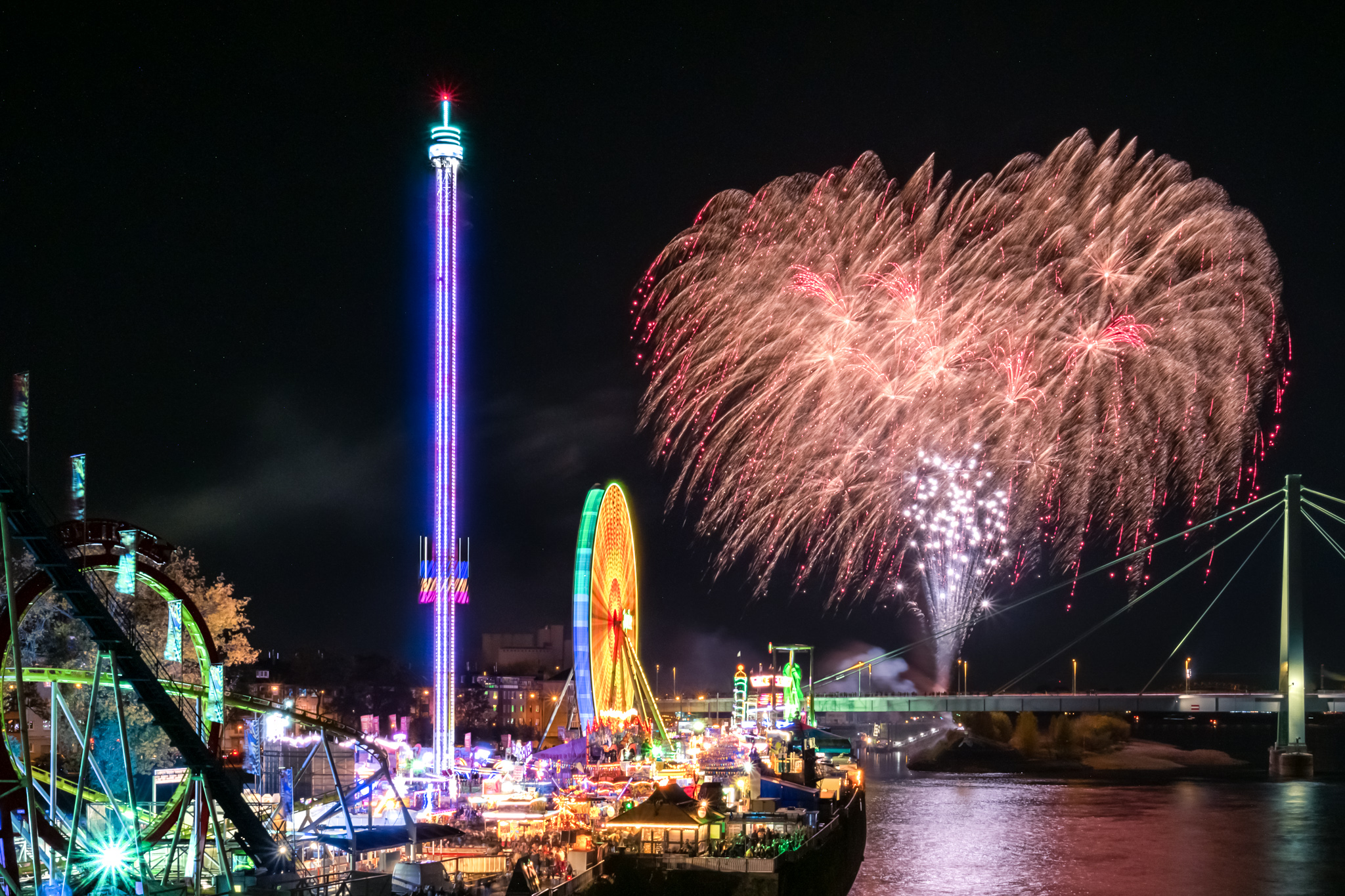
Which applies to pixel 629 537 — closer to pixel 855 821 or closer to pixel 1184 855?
pixel 855 821

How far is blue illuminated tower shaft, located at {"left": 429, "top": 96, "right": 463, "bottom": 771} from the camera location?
45.7 meters

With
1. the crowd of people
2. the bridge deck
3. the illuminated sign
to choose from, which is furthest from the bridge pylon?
the crowd of people

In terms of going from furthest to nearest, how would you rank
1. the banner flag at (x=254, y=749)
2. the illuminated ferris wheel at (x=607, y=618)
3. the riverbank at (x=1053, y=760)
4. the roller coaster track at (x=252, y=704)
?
the riverbank at (x=1053, y=760), the illuminated ferris wheel at (x=607, y=618), the banner flag at (x=254, y=749), the roller coaster track at (x=252, y=704)

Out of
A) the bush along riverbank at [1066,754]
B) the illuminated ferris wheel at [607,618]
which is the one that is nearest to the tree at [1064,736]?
the bush along riverbank at [1066,754]

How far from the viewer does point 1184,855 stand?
51.4 meters

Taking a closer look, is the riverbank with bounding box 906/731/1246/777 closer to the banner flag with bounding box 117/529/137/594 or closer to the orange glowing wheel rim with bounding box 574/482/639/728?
the orange glowing wheel rim with bounding box 574/482/639/728

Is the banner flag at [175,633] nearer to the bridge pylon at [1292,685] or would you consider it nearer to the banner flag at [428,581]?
the banner flag at [428,581]

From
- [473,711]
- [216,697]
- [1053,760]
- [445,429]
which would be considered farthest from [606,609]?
[1053,760]

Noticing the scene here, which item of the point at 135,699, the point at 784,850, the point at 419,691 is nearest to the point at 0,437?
the point at 135,699

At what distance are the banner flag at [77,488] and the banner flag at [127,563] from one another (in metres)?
2.19

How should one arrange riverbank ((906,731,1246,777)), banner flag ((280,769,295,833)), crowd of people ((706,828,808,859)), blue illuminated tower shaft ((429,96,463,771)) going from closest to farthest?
crowd of people ((706,828,808,859))
banner flag ((280,769,295,833))
blue illuminated tower shaft ((429,96,463,771))
riverbank ((906,731,1246,777))

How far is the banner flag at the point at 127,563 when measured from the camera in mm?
30422

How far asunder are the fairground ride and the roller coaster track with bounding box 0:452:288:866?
0.03 m

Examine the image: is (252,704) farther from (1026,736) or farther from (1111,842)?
(1026,736)
